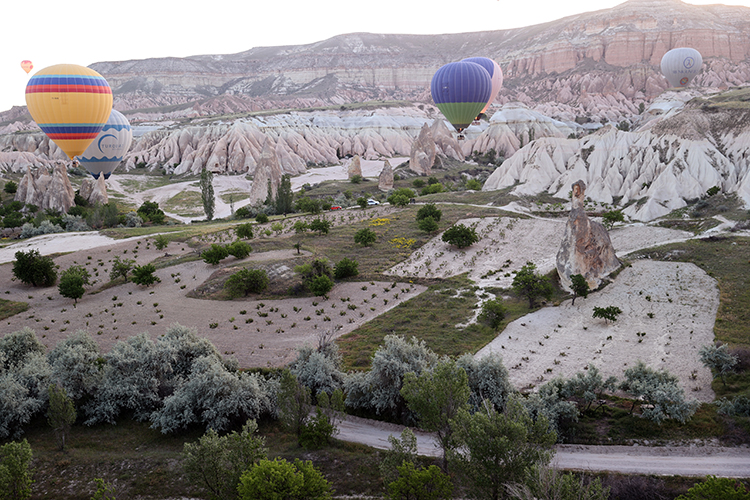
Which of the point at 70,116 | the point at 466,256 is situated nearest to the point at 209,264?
the point at 466,256

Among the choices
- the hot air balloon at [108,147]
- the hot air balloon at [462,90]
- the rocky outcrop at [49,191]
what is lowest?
the rocky outcrop at [49,191]

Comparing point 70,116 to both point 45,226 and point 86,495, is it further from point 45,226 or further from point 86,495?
point 86,495

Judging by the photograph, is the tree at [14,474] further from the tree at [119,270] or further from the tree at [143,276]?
the tree at [119,270]

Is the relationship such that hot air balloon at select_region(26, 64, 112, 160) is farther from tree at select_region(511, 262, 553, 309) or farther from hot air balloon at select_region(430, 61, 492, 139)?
tree at select_region(511, 262, 553, 309)

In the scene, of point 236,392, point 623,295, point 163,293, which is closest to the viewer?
point 236,392

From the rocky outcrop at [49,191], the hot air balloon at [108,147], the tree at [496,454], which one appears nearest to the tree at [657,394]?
the tree at [496,454]

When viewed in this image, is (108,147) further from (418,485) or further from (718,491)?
(718,491)

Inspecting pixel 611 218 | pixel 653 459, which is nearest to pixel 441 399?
pixel 653 459

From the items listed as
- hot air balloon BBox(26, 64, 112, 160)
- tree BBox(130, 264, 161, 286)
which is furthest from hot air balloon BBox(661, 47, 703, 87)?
tree BBox(130, 264, 161, 286)
